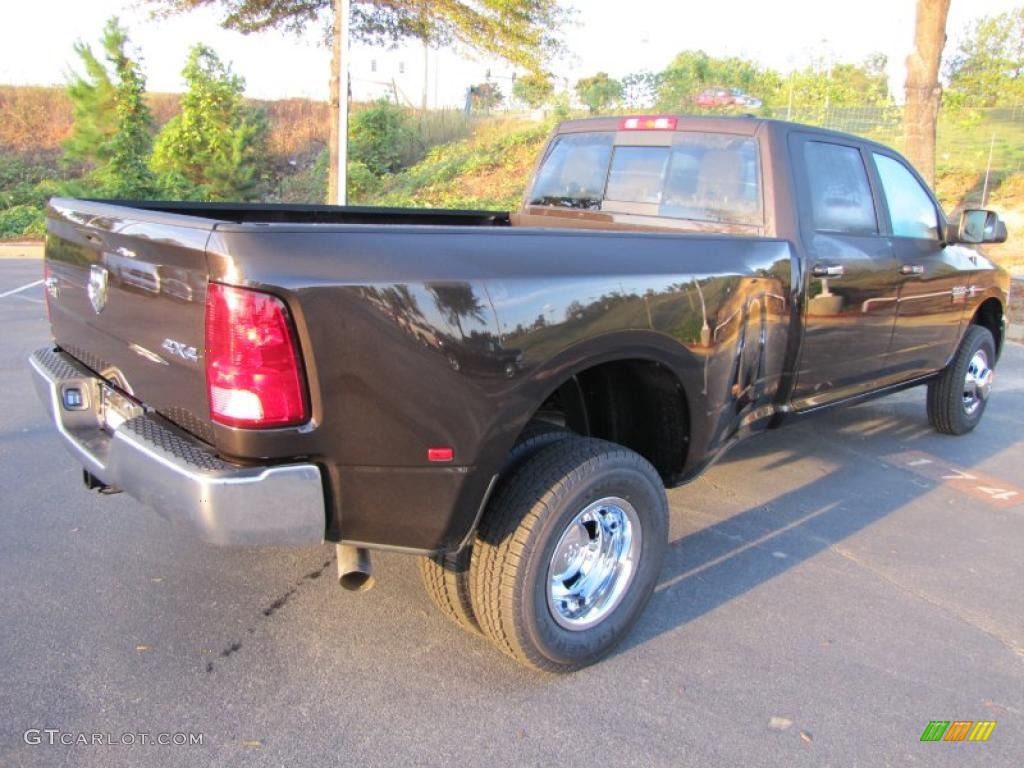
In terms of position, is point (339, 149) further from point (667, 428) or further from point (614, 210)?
point (667, 428)

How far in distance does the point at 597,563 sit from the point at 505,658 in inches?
18.4

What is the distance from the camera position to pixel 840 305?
3994 millimetres

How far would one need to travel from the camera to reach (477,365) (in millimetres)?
2340

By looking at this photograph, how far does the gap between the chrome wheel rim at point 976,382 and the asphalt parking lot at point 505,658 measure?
160 centimetres

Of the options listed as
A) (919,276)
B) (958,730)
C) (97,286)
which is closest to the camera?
(958,730)

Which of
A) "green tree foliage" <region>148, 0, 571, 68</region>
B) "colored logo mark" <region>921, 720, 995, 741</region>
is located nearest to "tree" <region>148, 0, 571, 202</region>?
"green tree foliage" <region>148, 0, 571, 68</region>

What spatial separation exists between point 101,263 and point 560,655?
6.58ft

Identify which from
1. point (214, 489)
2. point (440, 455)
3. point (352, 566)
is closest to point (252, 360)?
point (214, 489)

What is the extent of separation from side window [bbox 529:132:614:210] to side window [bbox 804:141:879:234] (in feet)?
3.72

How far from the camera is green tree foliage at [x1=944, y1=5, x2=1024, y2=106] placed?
2438cm

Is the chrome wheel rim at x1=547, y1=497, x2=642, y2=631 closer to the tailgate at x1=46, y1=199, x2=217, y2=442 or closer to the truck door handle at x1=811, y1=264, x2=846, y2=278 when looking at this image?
the tailgate at x1=46, y1=199, x2=217, y2=442

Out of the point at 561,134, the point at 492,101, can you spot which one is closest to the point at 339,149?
the point at 561,134

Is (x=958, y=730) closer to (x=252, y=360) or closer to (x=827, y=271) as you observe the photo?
(x=827, y=271)

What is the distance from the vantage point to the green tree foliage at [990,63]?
24.4 m
